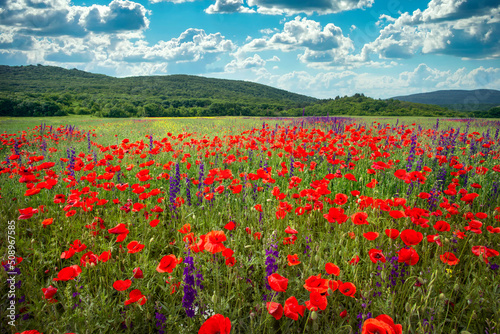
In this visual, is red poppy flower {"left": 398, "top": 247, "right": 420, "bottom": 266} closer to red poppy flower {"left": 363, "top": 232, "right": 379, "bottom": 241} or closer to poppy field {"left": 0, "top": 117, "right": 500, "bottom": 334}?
poppy field {"left": 0, "top": 117, "right": 500, "bottom": 334}

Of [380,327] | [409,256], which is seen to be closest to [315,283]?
[380,327]

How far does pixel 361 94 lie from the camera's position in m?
49.1

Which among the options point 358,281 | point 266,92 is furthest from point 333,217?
point 266,92

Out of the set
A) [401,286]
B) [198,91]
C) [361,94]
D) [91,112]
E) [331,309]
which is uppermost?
[198,91]

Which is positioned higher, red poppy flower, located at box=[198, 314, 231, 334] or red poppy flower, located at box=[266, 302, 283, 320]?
red poppy flower, located at box=[198, 314, 231, 334]

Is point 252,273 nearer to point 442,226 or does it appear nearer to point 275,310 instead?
point 275,310

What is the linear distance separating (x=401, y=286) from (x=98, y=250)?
2455 millimetres

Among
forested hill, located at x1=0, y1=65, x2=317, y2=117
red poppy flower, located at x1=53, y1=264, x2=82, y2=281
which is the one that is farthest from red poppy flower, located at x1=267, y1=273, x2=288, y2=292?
forested hill, located at x1=0, y1=65, x2=317, y2=117

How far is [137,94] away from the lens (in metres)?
81.6

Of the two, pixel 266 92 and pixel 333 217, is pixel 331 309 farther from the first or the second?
pixel 266 92

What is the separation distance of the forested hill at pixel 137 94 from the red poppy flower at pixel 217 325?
4352cm

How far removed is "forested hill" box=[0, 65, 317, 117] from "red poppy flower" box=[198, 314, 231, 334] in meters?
43.5

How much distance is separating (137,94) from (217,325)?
9168 centimetres

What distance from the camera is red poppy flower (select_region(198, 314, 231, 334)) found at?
0.94 meters
